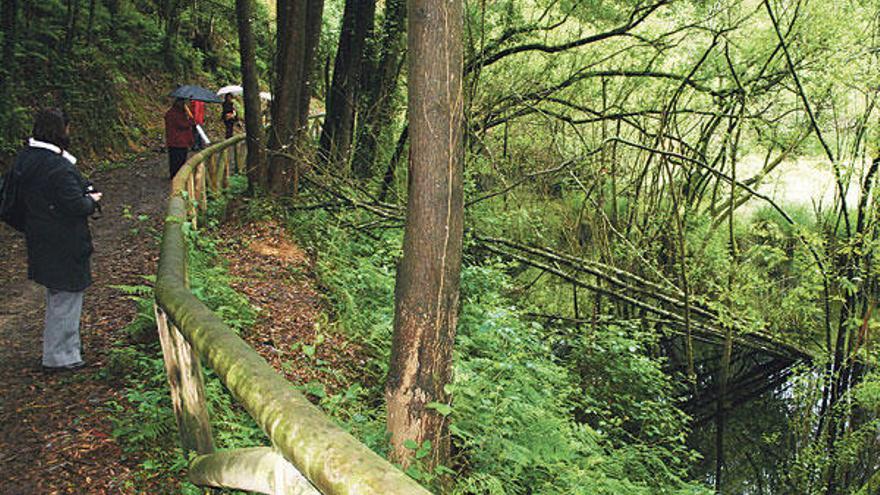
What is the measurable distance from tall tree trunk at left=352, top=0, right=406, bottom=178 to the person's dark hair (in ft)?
24.8

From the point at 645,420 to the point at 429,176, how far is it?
6.08 m

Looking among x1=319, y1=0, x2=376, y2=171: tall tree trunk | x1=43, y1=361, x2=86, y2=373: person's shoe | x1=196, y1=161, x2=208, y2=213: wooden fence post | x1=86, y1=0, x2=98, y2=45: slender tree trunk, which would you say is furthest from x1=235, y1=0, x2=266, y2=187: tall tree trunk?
x1=86, y1=0, x2=98, y2=45: slender tree trunk

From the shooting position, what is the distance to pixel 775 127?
12250 mm

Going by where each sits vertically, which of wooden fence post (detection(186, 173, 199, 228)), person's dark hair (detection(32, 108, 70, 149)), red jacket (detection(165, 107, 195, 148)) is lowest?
wooden fence post (detection(186, 173, 199, 228))

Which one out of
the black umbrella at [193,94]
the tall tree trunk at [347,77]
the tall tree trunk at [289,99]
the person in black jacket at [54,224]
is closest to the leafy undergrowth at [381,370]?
the person in black jacket at [54,224]

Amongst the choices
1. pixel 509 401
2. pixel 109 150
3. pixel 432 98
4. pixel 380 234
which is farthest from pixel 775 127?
pixel 109 150

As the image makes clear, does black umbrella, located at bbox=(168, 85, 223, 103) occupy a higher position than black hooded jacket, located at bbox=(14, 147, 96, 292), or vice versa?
black umbrella, located at bbox=(168, 85, 223, 103)

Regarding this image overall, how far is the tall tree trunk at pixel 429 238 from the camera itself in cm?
430

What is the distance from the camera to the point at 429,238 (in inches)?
177

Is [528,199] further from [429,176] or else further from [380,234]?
[429,176]

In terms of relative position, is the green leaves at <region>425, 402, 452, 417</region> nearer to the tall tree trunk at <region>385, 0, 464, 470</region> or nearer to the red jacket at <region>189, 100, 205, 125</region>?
the tall tree trunk at <region>385, 0, 464, 470</region>

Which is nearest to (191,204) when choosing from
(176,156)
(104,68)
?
(176,156)

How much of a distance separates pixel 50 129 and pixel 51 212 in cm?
67

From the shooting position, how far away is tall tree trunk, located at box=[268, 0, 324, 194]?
1048 cm
